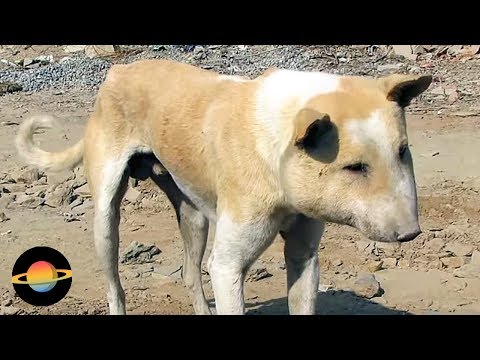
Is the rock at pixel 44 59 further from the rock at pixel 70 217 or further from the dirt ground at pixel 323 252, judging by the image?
the rock at pixel 70 217

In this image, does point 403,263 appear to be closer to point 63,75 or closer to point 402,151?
point 402,151

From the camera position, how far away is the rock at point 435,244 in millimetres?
7555

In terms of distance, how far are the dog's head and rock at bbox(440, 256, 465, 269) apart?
3.37m

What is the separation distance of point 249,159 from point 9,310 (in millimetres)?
2973

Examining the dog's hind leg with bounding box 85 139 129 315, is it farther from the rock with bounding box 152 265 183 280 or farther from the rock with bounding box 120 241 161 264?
the rock with bounding box 120 241 161 264

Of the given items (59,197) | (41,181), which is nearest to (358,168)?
(59,197)

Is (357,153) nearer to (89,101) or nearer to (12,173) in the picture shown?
(12,173)

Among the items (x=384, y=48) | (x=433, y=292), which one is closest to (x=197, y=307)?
(x=433, y=292)

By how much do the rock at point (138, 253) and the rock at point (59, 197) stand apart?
1528mm

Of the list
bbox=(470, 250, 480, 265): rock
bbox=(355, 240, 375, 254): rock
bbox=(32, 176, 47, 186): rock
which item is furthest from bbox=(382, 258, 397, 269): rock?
bbox=(32, 176, 47, 186): rock

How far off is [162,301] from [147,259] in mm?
886

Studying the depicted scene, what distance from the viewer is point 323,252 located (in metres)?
7.61

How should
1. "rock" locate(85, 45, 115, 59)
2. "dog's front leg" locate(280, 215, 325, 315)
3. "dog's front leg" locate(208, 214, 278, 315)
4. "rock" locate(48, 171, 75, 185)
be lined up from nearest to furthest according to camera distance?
"dog's front leg" locate(208, 214, 278, 315) < "dog's front leg" locate(280, 215, 325, 315) < "rock" locate(48, 171, 75, 185) < "rock" locate(85, 45, 115, 59)

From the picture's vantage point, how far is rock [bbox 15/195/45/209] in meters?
8.95
